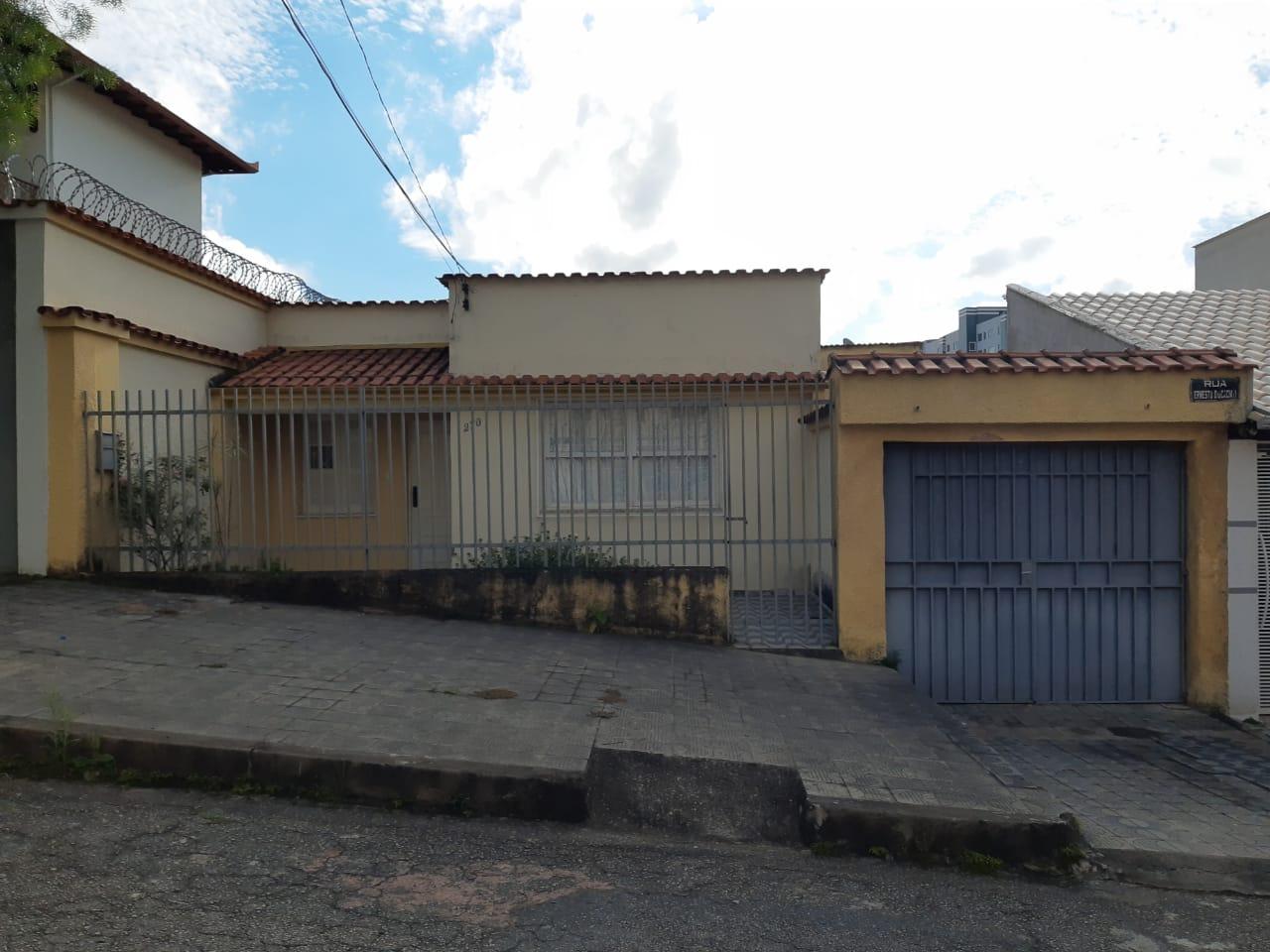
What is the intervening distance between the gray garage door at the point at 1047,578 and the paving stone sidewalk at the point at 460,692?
2.54 feet

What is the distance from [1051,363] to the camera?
752 cm

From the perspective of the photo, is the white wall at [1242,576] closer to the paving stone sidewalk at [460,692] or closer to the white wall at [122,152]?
the paving stone sidewalk at [460,692]

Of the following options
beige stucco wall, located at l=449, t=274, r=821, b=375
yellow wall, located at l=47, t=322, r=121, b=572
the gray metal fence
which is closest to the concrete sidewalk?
yellow wall, located at l=47, t=322, r=121, b=572

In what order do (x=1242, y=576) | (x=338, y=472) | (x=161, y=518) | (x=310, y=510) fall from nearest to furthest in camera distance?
(x=1242, y=576), (x=161, y=518), (x=338, y=472), (x=310, y=510)

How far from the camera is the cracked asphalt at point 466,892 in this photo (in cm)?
343

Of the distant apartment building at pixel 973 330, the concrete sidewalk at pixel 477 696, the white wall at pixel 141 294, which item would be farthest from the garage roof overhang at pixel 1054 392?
the distant apartment building at pixel 973 330

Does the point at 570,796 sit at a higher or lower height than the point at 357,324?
lower

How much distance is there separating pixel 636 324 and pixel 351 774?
837 cm

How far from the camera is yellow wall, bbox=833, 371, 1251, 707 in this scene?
7406mm

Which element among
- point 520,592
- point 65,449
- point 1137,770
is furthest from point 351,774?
point 65,449

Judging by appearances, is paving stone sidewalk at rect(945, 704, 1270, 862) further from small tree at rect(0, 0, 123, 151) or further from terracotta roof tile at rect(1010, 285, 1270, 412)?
small tree at rect(0, 0, 123, 151)

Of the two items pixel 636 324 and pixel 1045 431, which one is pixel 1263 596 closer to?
pixel 1045 431

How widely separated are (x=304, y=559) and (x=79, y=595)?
1.94 m

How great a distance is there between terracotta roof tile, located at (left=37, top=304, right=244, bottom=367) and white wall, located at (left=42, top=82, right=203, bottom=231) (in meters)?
2.51
